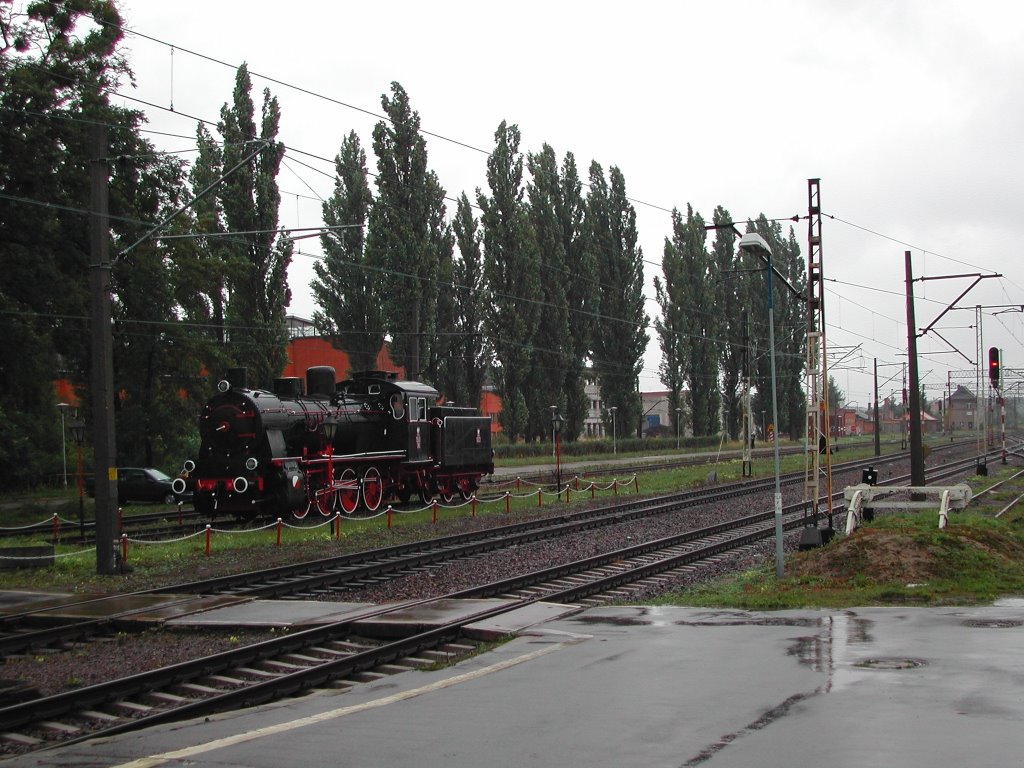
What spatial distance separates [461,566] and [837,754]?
38.8 ft

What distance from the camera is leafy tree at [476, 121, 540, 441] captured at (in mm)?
53312

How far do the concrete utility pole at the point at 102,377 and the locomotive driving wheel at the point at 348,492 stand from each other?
31.5 feet

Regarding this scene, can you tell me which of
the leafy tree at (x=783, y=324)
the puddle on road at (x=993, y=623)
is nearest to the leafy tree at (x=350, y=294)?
the leafy tree at (x=783, y=324)

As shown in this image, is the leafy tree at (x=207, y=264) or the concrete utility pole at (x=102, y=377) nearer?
the concrete utility pole at (x=102, y=377)

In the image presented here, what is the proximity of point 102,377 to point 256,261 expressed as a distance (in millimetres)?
25904

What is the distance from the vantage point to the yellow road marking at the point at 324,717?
673 cm

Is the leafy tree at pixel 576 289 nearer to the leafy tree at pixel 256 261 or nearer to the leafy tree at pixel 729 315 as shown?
the leafy tree at pixel 729 315

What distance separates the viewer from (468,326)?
176 ft

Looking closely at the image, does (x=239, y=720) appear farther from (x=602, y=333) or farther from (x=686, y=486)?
(x=602, y=333)

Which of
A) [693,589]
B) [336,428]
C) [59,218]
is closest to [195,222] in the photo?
[59,218]

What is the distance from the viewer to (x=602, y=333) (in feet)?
199

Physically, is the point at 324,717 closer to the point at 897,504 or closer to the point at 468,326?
the point at 897,504

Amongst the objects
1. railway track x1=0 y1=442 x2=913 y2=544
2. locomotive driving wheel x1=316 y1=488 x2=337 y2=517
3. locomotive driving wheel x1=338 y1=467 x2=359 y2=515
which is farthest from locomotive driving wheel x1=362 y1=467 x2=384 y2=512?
railway track x1=0 y1=442 x2=913 y2=544

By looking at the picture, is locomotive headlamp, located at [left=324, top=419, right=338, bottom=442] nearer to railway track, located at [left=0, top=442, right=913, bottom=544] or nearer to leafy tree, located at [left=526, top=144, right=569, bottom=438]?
railway track, located at [left=0, top=442, right=913, bottom=544]
